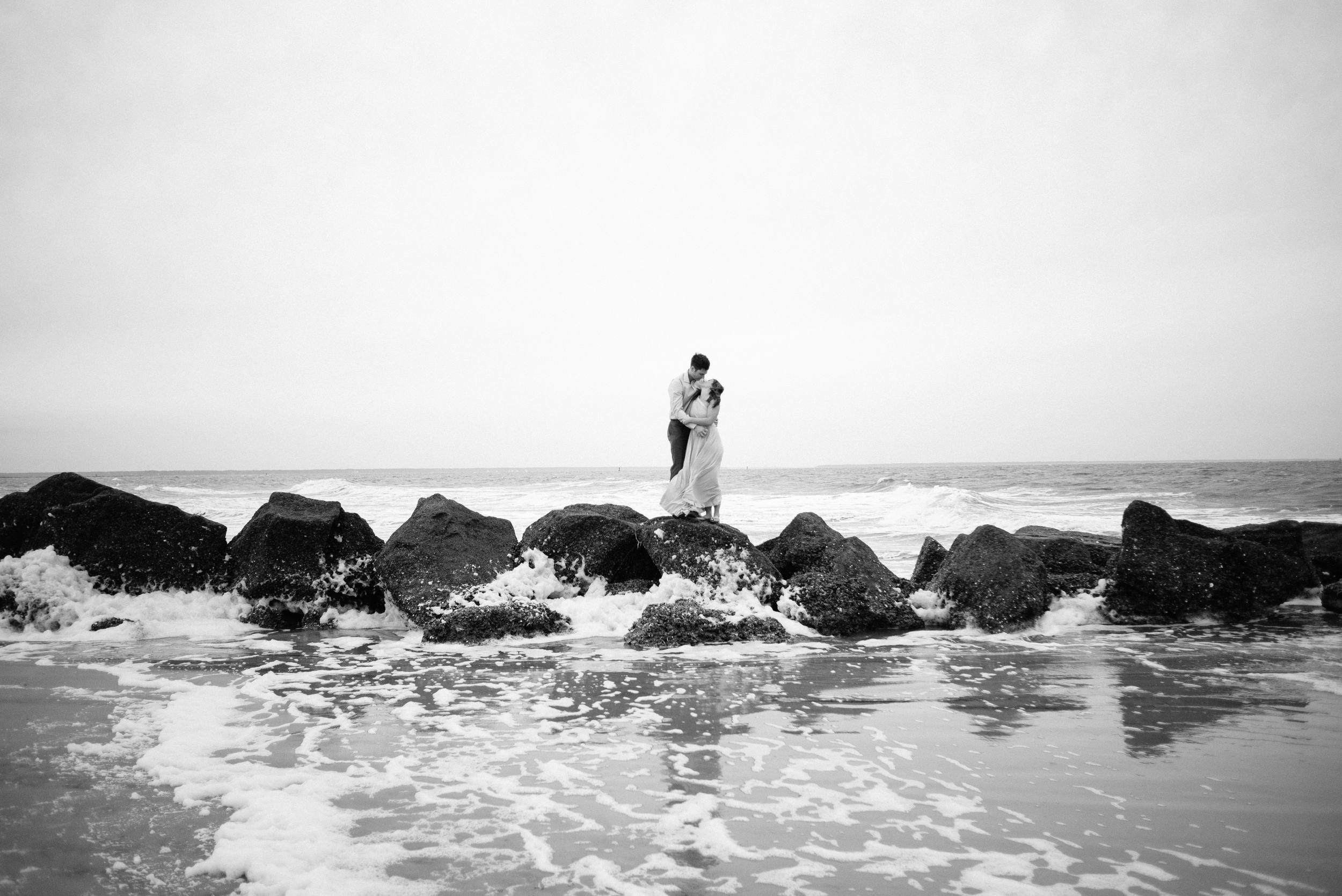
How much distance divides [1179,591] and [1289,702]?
9.22 feet

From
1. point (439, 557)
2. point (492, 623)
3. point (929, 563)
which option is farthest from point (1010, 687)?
point (439, 557)

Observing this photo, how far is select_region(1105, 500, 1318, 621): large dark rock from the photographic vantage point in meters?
6.78

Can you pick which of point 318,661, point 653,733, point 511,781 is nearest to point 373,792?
point 511,781

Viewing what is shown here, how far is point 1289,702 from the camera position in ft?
13.9

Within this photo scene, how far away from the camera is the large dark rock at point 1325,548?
26.5 ft

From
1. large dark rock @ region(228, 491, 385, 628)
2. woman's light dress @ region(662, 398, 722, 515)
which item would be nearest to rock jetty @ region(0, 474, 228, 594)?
large dark rock @ region(228, 491, 385, 628)

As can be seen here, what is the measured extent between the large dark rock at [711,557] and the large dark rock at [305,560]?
9.64 feet

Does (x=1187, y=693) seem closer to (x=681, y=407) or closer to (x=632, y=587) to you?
(x=632, y=587)

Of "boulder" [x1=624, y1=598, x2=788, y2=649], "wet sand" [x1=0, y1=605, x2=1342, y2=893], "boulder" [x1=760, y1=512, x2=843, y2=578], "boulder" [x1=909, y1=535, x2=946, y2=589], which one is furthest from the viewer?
"boulder" [x1=909, y1=535, x2=946, y2=589]

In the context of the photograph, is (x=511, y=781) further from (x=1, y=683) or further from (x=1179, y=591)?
(x=1179, y=591)

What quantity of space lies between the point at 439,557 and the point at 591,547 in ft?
4.92

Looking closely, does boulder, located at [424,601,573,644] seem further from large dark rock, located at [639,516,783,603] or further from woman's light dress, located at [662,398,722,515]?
woman's light dress, located at [662,398,722,515]

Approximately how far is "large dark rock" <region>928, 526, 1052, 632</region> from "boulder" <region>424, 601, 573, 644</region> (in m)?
3.55

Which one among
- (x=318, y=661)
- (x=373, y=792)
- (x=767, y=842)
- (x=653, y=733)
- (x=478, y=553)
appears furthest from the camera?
(x=478, y=553)
